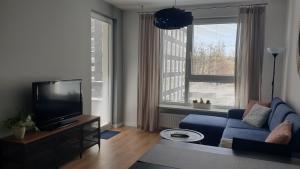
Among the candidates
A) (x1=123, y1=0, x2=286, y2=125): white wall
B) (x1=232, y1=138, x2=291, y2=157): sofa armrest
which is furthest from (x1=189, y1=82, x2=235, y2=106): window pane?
(x1=232, y1=138, x2=291, y2=157): sofa armrest

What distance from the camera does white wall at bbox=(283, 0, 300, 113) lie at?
3.07 meters

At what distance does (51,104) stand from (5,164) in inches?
33.4

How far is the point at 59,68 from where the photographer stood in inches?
136

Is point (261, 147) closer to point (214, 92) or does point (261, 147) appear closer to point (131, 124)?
point (214, 92)

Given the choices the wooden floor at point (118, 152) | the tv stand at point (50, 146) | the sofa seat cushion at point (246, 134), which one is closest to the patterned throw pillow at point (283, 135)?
the sofa seat cushion at point (246, 134)

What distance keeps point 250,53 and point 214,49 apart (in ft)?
2.43

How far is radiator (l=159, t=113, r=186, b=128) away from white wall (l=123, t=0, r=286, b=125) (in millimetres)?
669

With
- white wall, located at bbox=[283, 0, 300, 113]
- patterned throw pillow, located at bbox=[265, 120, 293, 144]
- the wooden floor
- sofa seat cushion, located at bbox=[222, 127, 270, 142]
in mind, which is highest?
white wall, located at bbox=[283, 0, 300, 113]

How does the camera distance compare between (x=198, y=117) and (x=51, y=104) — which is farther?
(x=198, y=117)

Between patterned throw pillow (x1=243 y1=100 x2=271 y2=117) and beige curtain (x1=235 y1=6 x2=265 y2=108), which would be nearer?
patterned throw pillow (x1=243 y1=100 x2=271 y2=117)

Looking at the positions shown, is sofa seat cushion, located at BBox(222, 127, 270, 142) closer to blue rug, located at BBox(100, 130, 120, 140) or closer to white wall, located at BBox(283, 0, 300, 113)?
white wall, located at BBox(283, 0, 300, 113)

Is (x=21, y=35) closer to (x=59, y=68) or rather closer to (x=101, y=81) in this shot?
(x=59, y=68)

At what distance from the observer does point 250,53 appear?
418 cm

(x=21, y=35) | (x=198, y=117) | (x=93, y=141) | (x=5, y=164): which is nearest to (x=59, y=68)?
(x=21, y=35)
